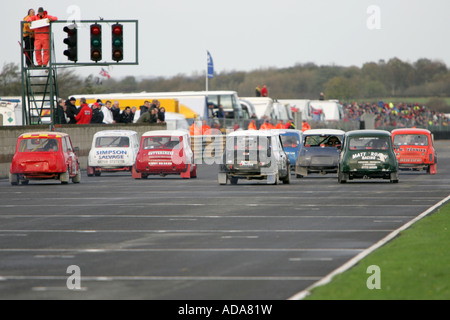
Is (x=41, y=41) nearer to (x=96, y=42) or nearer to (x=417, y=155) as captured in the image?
(x=96, y=42)

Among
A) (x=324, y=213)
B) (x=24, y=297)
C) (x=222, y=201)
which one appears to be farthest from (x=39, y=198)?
(x=24, y=297)

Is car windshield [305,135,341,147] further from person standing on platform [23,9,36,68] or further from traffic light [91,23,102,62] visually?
person standing on platform [23,9,36,68]

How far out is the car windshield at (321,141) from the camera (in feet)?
117

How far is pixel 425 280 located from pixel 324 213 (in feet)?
32.2

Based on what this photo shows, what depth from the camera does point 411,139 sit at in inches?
1506

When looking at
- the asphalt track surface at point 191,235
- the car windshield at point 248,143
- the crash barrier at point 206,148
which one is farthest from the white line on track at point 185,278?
the crash barrier at point 206,148

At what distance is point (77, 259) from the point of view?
14.3 metres

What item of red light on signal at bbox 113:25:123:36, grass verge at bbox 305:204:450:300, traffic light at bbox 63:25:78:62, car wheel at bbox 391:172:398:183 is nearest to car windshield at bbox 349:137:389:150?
car wheel at bbox 391:172:398:183

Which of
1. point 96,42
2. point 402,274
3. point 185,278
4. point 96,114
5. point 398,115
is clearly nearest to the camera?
point 402,274

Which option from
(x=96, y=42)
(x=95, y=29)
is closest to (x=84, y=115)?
(x=96, y=42)

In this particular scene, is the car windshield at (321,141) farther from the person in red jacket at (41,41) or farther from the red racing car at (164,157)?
the person in red jacket at (41,41)

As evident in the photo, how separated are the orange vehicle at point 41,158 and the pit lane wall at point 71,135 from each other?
3.63m

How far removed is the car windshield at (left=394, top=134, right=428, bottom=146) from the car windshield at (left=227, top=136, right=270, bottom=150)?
27.7 feet

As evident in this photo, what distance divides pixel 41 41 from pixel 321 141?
11067mm
